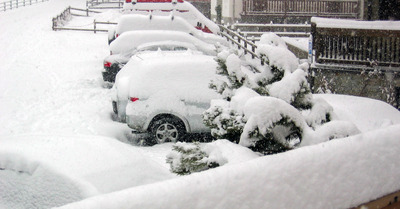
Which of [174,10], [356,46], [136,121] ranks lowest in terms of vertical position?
[136,121]

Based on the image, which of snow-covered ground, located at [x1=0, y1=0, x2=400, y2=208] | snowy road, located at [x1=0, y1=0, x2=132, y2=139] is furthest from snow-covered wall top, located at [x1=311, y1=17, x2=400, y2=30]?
snow-covered ground, located at [x1=0, y1=0, x2=400, y2=208]

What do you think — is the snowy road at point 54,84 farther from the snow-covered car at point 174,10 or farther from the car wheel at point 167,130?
the snow-covered car at point 174,10

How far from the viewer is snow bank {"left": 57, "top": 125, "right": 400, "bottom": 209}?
2.58 meters

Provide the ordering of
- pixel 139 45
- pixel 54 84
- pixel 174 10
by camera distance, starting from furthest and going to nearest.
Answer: pixel 174 10 < pixel 54 84 < pixel 139 45

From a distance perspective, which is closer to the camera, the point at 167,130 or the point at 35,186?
the point at 35,186

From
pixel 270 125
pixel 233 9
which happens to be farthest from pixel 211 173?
pixel 233 9

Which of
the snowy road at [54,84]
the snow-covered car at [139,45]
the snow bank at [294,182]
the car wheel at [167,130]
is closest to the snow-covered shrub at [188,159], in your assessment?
the snow bank at [294,182]

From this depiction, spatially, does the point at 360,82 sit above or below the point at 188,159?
below

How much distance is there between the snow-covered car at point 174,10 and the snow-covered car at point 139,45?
16.4ft

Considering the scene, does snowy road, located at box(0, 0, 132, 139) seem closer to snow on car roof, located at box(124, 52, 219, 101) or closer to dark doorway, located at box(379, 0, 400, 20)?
snow on car roof, located at box(124, 52, 219, 101)

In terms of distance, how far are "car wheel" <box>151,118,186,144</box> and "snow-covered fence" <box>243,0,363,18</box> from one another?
19.1m

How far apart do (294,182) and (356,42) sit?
10.8 metres

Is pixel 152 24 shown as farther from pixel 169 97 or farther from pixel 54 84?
pixel 169 97

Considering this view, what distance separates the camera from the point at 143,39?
14031mm
